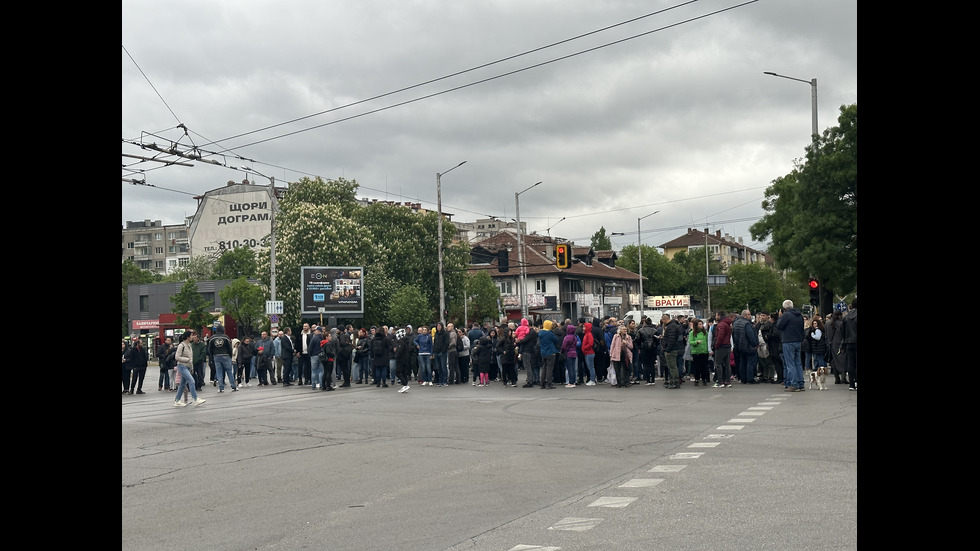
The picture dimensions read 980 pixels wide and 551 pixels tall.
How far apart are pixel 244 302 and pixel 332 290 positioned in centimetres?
2289

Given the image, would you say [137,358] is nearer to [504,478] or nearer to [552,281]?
[504,478]

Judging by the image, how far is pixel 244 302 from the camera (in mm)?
62938

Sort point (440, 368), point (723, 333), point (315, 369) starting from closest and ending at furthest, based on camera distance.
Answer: point (723, 333)
point (440, 368)
point (315, 369)

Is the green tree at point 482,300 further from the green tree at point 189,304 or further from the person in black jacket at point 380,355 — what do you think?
the person in black jacket at point 380,355

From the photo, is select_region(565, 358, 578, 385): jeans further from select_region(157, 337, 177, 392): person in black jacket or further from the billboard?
the billboard

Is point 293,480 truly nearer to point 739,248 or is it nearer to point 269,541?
point 269,541

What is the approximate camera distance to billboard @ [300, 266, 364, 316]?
4172 cm

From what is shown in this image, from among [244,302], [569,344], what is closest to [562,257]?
[569,344]

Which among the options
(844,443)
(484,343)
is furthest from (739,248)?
(844,443)

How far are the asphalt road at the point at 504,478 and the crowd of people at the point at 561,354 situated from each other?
3211 millimetres

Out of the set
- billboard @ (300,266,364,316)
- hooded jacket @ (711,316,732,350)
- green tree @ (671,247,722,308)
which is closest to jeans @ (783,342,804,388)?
hooded jacket @ (711,316,732,350)

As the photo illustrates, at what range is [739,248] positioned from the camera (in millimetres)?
183875
